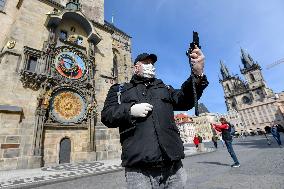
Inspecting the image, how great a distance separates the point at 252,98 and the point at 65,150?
2947 inches

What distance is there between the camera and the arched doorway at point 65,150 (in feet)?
40.4

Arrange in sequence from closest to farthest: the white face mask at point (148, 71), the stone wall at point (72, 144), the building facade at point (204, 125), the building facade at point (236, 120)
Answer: the white face mask at point (148, 71), the stone wall at point (72, 144), the building facade at point (236, 120), the building facade at point (204, 125)

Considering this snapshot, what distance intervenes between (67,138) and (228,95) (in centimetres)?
7949

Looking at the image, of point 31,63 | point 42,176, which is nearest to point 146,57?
point 42,176

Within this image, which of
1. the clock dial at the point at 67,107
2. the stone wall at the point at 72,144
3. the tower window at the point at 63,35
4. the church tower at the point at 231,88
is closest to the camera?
the stone wall at the point at 72,144

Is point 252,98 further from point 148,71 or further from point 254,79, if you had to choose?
point 148,71

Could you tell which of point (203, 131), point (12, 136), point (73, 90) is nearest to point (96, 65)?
point (73, 90)

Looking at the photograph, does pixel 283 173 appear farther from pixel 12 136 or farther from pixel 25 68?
pixel 25 68

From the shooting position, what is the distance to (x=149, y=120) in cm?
196

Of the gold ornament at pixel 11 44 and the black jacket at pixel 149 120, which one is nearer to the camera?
the black jacket at pixel 149 120

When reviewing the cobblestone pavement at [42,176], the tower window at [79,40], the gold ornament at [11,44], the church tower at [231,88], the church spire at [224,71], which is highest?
the church spire at [224,71]

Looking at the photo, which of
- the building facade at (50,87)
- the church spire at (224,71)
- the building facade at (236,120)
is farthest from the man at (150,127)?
the church spire at (224,71)

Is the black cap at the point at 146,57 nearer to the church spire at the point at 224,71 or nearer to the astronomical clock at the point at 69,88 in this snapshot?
the astronomical clock at the point at 69,88

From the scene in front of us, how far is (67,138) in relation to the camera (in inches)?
509
